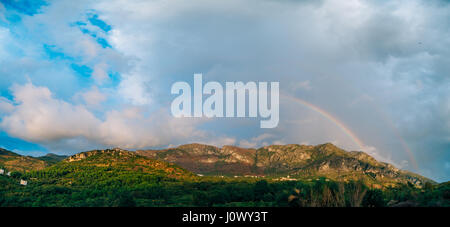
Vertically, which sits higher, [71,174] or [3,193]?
[71,174]

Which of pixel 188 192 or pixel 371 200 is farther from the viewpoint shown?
pixel 188 192

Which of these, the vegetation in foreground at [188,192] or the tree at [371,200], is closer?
the tree at [371,200]

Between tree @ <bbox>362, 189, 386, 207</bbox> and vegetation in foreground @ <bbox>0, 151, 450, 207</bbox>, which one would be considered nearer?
tree @ <bbox>362, 189, 386, 207</bbox>

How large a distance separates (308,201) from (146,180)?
543 ft

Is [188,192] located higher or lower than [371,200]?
lower

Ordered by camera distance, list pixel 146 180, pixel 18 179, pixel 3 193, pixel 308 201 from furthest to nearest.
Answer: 1. pixel 146 180
2. pixel 18 179
3. pixel 3 193
4. pixel 308 201
